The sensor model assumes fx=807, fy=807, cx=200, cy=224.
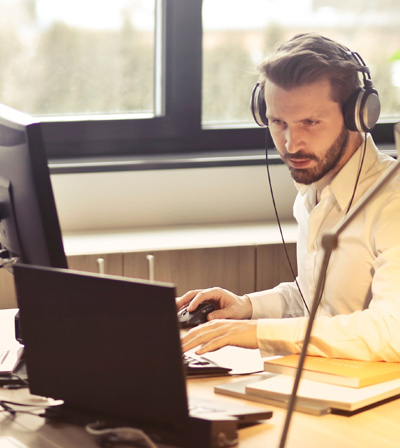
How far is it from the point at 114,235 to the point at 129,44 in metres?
0.77

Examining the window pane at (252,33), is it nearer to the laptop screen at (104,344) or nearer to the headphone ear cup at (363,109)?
the headphone ear cup at (363,109)

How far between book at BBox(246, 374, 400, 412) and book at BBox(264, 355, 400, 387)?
0.04 feet

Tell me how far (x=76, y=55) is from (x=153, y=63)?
0.32 meters

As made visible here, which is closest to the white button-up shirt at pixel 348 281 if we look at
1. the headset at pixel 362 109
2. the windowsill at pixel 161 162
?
the headset at pixel 362 109

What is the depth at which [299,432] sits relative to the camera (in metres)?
1.26

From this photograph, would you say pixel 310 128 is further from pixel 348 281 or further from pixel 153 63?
pixel 153 63

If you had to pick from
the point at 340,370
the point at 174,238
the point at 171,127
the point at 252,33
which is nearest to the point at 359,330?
the point at 340,370

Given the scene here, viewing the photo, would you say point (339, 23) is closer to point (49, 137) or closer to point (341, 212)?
point (49, 137)

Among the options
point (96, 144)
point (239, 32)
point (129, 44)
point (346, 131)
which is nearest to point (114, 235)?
point (96, 144)

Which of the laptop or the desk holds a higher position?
the laptop

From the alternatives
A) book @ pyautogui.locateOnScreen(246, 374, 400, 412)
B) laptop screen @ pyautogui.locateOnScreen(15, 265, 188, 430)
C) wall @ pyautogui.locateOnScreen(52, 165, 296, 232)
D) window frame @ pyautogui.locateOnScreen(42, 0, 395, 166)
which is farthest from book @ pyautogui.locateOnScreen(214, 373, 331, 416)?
window frame @ pyautogui.locateOnScreen(42, 0, 395, 166)

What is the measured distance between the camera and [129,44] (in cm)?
312

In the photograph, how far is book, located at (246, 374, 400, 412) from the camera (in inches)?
52.5

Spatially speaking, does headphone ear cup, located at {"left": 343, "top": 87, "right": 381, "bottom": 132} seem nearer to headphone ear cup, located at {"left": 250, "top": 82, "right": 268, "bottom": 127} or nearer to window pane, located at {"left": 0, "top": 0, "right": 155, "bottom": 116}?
headphone ear cup, located at {"left": 250, "top": 82, "right": 268, "bottom": 127}
